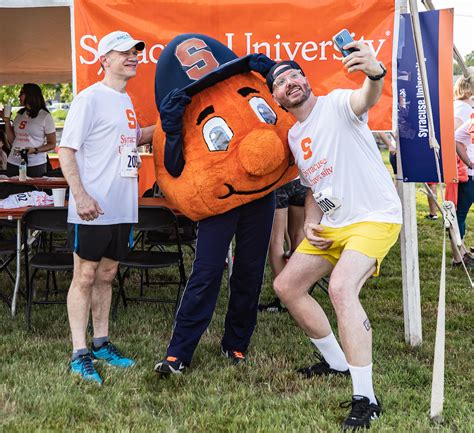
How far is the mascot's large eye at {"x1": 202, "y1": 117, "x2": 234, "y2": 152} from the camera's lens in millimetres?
3867

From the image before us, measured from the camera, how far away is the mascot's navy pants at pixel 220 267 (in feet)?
13.3

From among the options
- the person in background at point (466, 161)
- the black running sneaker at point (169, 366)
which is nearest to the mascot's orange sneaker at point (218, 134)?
the black running sneaker at point (169, 366)

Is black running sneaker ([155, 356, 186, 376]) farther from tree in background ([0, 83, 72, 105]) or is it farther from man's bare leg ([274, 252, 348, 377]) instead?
tree in background ([0, 83, 72, 105])

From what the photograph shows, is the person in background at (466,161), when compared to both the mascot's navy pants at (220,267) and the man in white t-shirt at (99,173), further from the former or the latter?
the man in white t-shirt at (99,173)

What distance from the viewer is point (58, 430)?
3.22m

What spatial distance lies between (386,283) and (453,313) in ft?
3.60

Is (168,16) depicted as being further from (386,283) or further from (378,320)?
(386,283)

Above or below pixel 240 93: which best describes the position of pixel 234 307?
below

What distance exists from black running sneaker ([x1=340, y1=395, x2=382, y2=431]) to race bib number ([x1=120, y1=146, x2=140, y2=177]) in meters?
1.80

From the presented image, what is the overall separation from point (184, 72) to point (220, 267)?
1.17 m

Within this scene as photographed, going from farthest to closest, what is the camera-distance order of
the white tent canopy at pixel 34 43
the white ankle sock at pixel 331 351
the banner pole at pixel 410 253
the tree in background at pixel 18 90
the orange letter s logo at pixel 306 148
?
the tree in background at pixel 18 90 → the white tent canopy at pixel 34 43 → the banner pole at pixel 410 253 → the white ankle sock at pixel 331 351 → the orange letter s logo at pixel 306 148

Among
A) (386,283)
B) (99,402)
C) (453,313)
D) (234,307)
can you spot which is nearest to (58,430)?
(99,402)

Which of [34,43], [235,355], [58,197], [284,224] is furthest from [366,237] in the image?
[34,43]

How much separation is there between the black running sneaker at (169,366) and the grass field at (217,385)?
5 centimetres
